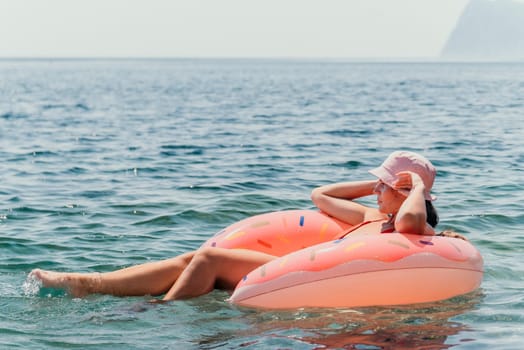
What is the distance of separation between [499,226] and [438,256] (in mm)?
3231

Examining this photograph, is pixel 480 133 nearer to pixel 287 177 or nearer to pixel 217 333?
pixel 287 177

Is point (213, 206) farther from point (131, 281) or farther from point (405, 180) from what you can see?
point (405, 180)

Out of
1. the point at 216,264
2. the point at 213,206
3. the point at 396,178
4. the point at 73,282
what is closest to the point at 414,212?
the point at 396,178

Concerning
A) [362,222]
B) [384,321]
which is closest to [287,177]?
[362,222]

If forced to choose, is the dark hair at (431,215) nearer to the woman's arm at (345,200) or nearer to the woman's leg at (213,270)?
the woman's arm at (345,200)

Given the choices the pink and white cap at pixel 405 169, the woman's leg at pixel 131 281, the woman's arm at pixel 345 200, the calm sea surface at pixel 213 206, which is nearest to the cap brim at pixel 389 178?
the pink and white cap at pixel 405 169

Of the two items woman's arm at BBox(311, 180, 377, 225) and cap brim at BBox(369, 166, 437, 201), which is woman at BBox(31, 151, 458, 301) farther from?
woman's arm at BBox(311, 180, 377, 225)

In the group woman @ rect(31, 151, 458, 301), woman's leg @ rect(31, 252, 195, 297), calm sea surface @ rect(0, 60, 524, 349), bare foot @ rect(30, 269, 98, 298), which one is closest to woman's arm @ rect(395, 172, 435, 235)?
woman @ rect(31, 151, 458, 301)

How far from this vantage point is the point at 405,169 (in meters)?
5.96

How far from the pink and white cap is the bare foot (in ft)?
6.91

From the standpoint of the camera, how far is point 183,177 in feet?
39.8

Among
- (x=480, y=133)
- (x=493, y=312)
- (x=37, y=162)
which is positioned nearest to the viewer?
(x=493, y=312)

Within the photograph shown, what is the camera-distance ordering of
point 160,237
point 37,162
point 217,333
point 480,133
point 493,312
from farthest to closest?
point 480,133 → point 37,162 → point 160,237 → point 493,312 → point 217,333

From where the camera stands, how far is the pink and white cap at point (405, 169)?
593cm
